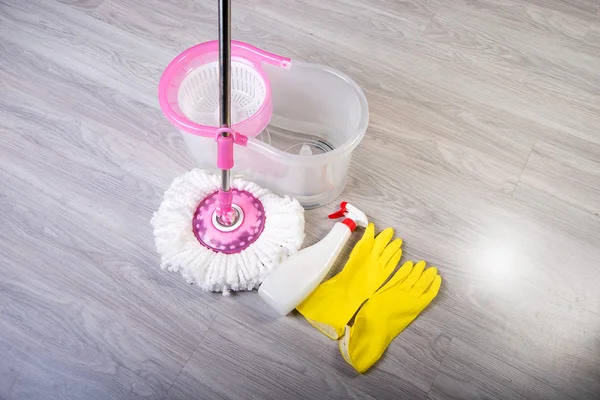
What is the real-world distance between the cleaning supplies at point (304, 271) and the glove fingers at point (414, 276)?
0.44 feet

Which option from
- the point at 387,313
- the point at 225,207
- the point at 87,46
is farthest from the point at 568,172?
the point at 87,46

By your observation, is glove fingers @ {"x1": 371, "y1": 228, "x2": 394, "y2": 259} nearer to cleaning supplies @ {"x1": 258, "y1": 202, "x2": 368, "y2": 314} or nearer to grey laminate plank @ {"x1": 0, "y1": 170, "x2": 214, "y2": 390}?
cleaning supplies @ {"x1": 258, "y1": 202, "x2": 368, "y2": 314}

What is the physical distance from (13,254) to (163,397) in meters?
0.42

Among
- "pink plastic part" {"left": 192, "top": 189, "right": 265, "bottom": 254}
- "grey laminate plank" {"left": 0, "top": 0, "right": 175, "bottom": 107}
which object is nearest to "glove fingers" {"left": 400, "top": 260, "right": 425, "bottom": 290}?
"pink plastic part" {"left": 192, "top": 189, "right": 265, "bottom": 254}

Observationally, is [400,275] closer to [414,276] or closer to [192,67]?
[414,276]

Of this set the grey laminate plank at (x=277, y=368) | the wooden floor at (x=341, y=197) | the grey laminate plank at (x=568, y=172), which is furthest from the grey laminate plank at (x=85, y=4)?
the grey laminate plank at (x=568, y=172)

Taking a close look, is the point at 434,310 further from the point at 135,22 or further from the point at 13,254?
the point at 135,22

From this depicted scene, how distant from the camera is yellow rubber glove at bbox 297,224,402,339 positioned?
1043mm

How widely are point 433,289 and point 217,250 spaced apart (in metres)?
0.43

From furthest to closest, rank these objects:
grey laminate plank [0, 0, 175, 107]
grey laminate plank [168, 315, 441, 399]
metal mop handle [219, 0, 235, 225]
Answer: grey laminate plank [0, 0, 175, 107] < grey laminate plank [168, 315, 441, 399] < metal mop handle [219, 0, 235, 225]

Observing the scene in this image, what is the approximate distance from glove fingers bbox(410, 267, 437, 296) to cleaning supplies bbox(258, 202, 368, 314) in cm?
15

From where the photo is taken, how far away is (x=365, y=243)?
1127 mm

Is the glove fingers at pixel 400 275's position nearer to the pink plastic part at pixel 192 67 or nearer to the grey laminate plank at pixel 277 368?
the grey laminate plank at pixel 277 368

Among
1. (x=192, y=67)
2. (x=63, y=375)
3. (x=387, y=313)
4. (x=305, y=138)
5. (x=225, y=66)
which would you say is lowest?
(x=63, y=375)
